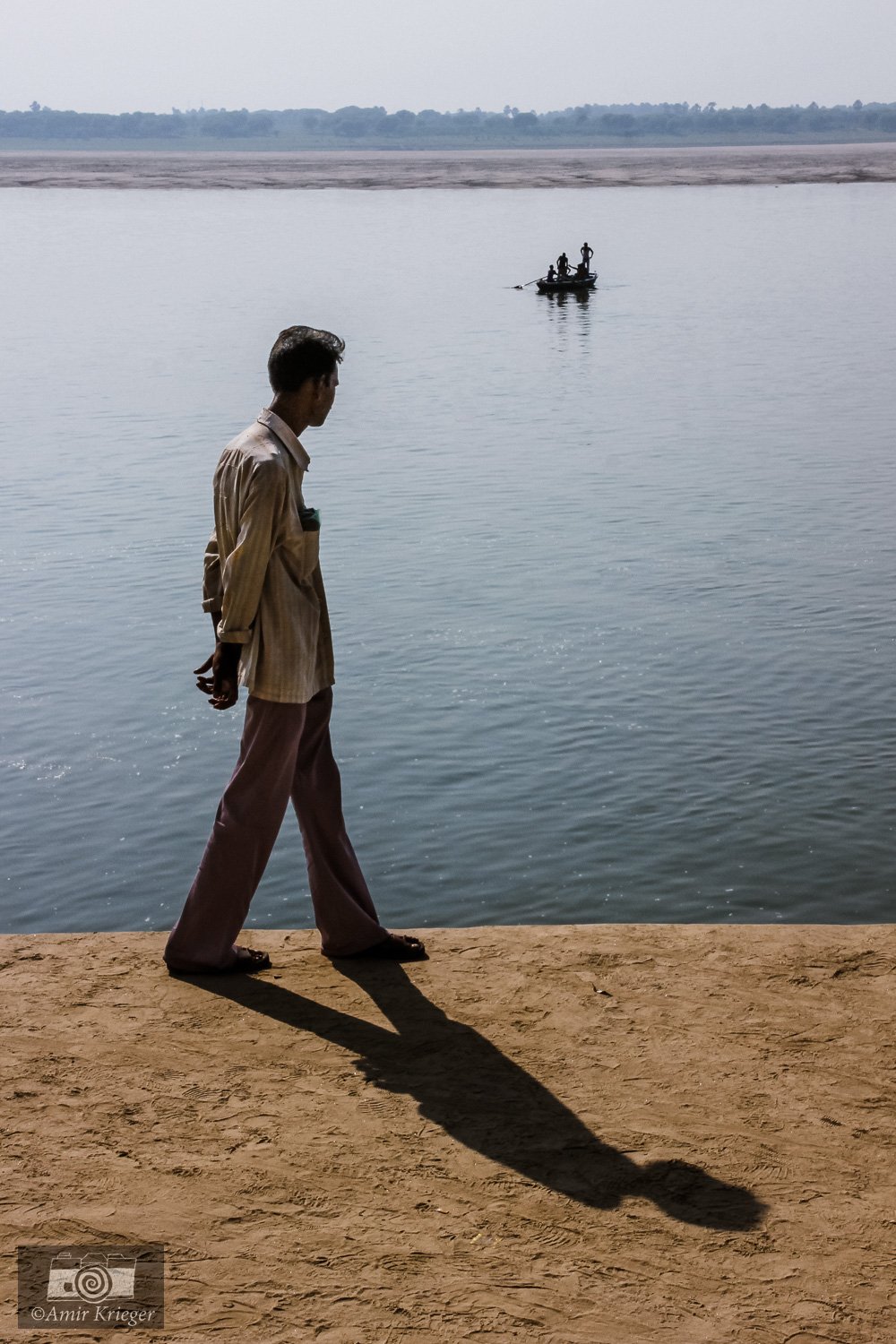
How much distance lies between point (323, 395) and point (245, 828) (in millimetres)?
1331

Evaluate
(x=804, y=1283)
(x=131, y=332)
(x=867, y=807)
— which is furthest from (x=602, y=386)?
(x=804, y=1283)

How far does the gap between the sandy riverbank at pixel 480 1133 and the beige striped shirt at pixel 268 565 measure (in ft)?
3.46

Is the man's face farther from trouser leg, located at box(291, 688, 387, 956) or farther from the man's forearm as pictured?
trouser leg, located at box(291, 688, 387, 956)

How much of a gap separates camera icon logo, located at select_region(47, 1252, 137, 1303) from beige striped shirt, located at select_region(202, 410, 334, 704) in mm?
1730

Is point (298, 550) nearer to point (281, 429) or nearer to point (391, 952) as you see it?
point (281, 429)

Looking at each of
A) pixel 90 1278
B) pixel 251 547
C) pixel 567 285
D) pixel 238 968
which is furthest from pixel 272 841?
pixel 567 285

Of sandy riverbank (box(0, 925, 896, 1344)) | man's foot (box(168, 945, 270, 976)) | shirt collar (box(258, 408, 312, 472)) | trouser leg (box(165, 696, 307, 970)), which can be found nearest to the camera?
sandy riverbank (box(0, 925, 896, 1344))

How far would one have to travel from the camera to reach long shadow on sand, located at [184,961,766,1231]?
12.8ft

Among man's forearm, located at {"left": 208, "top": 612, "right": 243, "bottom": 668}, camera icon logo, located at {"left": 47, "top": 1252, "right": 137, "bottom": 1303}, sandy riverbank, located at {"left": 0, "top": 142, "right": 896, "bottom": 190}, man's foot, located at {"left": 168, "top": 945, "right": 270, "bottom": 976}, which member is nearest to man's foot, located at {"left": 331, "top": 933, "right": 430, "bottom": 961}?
man's foot, located at {"left": 168, "top": 945, "right": 270, "bottom": 976}

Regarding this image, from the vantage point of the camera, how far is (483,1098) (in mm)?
4367

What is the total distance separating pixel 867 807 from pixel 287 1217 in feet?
16.1

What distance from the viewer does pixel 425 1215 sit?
12.4 ft

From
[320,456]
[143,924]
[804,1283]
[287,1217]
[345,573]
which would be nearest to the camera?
[804,1283]

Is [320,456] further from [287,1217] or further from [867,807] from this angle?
[287,1217]
